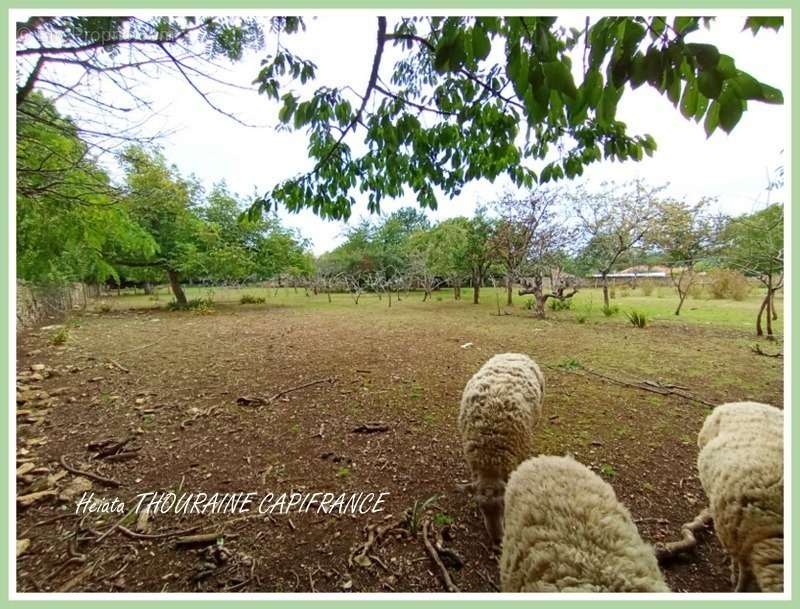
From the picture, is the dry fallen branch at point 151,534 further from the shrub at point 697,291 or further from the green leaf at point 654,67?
the shrub at point 697,291

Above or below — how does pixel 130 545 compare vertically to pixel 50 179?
below

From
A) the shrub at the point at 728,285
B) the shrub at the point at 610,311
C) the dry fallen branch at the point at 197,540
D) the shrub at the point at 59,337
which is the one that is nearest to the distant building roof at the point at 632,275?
the shrub at the point at 610,311

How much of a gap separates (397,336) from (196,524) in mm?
3308

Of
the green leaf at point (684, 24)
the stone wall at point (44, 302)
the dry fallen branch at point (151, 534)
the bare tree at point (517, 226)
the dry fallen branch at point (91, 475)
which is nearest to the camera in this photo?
the green leaf at point (684, 24)

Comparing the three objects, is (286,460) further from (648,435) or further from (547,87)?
(648,435)

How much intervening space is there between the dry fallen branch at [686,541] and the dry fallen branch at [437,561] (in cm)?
78

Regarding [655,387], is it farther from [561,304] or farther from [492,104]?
[561,304]

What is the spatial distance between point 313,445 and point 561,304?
627cm

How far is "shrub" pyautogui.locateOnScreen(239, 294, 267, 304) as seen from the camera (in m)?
8.93

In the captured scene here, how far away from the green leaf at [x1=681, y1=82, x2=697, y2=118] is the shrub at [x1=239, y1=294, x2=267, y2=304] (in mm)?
9922

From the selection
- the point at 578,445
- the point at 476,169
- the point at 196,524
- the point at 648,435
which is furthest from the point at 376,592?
the point at 476,169

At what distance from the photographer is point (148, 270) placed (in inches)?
240

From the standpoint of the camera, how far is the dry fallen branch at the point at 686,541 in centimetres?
104

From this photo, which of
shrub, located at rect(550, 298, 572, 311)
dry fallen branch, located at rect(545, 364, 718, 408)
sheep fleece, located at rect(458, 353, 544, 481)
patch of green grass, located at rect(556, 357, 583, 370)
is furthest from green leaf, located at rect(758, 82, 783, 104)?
shrub, located at rect(550, 298, 572, 311)
